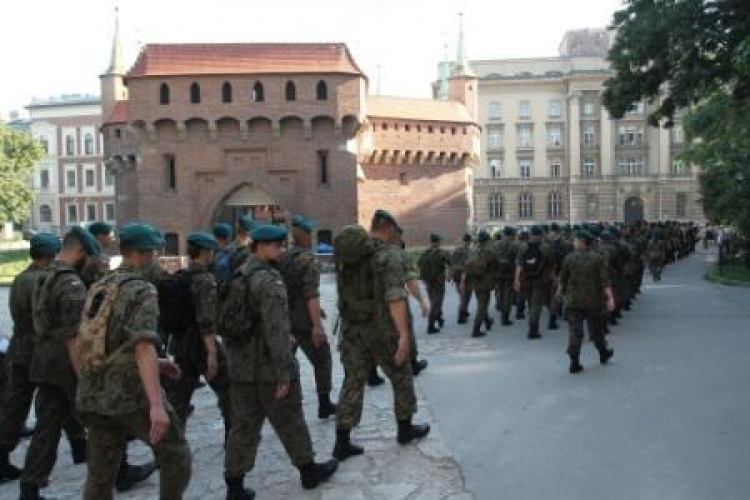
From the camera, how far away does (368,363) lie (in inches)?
281

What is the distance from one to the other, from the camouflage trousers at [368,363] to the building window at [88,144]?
8136 centimetres

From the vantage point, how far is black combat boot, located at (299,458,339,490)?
6164mm

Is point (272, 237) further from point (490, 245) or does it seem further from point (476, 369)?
point (490, 245)

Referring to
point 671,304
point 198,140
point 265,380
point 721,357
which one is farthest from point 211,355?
point 198,140

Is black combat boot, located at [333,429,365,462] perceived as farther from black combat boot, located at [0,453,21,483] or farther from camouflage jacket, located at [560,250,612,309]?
camouflage jacket, located at [560,250,612,309]

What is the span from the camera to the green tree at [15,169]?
51500 mm

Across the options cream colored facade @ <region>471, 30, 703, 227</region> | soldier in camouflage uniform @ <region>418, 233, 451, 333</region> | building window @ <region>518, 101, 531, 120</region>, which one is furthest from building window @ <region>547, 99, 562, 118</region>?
soldier in camouflage uniform @ <region>418, 233, 451, 333</region>

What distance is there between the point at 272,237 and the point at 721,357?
7411 mm

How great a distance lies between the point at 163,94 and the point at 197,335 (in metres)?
34.3

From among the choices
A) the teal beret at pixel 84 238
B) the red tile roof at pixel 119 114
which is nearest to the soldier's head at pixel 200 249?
the teal beret at pixel 84 238

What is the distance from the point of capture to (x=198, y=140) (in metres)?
39.7

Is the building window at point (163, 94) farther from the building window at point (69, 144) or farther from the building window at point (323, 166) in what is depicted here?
the building window at point (69, 144)

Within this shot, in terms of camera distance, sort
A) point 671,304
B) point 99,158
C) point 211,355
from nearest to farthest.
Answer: point 211,355 < point 671,304 < point 99,158

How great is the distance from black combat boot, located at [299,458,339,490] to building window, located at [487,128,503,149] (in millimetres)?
78148
